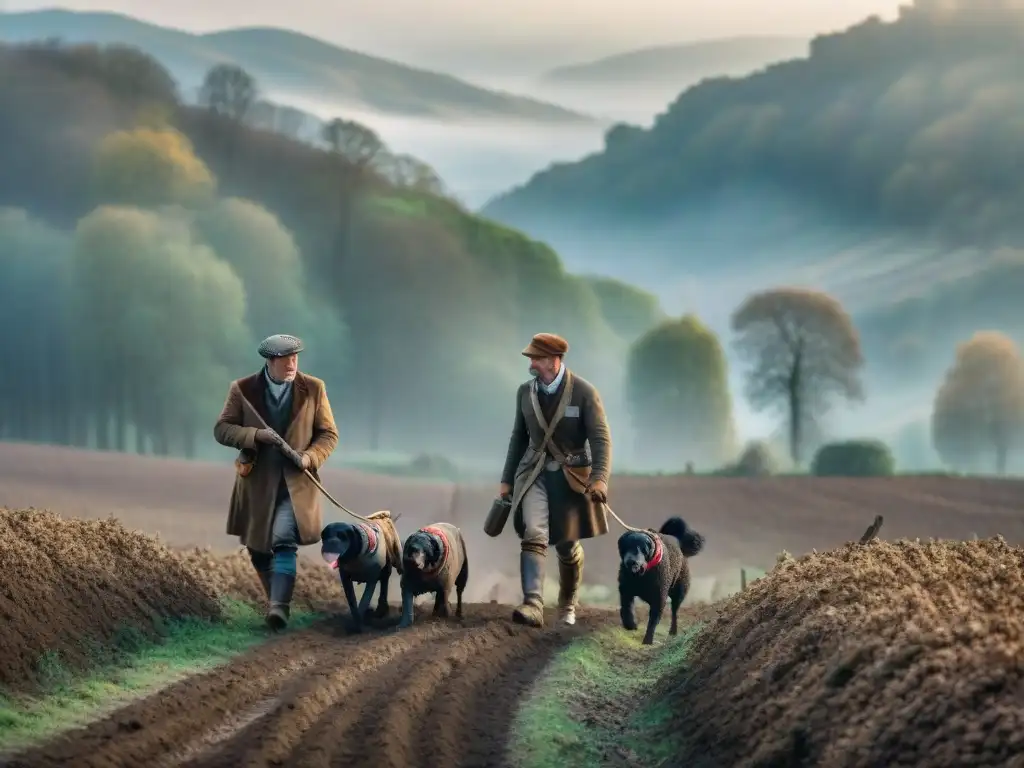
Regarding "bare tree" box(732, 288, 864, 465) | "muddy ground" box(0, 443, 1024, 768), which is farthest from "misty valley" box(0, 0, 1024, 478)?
"muddy ground" box(0, 443, 1024, 768)

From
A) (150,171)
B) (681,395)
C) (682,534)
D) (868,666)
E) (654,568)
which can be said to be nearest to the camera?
(868,666)

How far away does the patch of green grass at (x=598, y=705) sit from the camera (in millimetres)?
6199

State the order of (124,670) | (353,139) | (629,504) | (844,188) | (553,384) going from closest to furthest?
(124,670) < (553,384) < (629,504) < (844,188) < (353,139)

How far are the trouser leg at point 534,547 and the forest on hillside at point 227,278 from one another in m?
7.49

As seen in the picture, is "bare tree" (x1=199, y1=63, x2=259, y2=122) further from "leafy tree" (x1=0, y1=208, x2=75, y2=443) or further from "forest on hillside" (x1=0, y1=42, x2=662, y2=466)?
"leafy tree" (x1=0, y1=208, x2=75, y2=443)

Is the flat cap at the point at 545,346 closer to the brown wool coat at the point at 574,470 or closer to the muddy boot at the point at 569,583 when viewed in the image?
the brown wool coat at the point at 574,470

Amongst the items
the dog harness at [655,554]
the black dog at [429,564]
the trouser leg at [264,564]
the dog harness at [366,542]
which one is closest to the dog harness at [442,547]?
the black dog at [429,564]

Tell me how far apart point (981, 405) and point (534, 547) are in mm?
8751

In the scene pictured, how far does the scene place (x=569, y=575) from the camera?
9422mm

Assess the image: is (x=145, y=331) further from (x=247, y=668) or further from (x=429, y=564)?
(x=247, y=668)

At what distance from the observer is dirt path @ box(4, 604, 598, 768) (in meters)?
5.65

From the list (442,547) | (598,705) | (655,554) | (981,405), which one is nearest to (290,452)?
(442,547)

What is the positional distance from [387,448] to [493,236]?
3.19 metres

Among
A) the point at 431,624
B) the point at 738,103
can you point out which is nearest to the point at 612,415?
the point at 738,103
